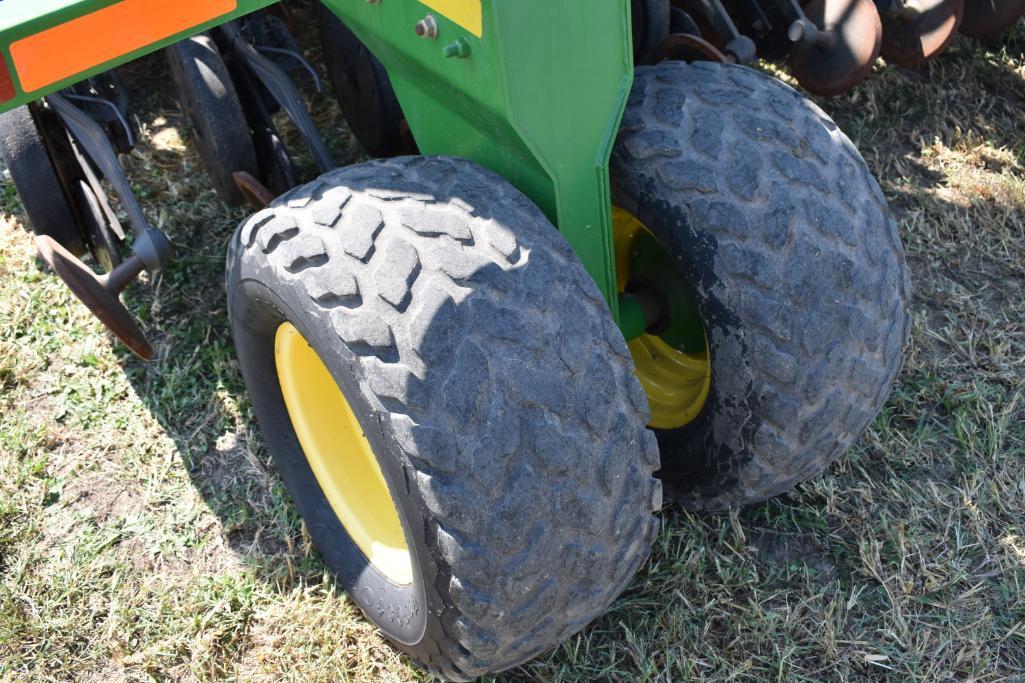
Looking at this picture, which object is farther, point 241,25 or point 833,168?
point 241,25

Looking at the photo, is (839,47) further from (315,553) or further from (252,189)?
(315,553)

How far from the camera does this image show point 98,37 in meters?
1.58

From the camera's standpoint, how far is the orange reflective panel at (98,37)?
60.9 inches

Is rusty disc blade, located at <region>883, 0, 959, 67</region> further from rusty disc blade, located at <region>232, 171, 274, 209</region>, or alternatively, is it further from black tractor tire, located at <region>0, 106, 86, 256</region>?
black tractor tire, located at <region>0, 106, 86, 256</region>

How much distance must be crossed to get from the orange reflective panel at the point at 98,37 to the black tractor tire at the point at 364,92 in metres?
0.92

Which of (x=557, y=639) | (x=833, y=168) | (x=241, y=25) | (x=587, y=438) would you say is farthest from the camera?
(x=241, y=25)

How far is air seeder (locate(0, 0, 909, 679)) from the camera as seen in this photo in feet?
4.86

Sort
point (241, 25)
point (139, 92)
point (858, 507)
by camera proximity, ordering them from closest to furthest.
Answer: point (858, 507), point (241, 25), point (139, 92)

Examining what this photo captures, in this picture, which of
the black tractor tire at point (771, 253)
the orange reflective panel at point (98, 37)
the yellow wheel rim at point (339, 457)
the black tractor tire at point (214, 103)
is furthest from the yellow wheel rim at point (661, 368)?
the black tractor tire at point (214, 103)

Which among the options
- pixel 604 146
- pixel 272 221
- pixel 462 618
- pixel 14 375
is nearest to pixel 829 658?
pixel 462 618

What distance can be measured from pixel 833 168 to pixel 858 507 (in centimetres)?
82

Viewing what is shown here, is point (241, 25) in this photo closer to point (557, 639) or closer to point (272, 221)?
point (272, 221)

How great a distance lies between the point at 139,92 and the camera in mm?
3439

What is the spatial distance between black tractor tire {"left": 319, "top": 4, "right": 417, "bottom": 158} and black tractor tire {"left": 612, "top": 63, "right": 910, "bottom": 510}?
0.92 meters
